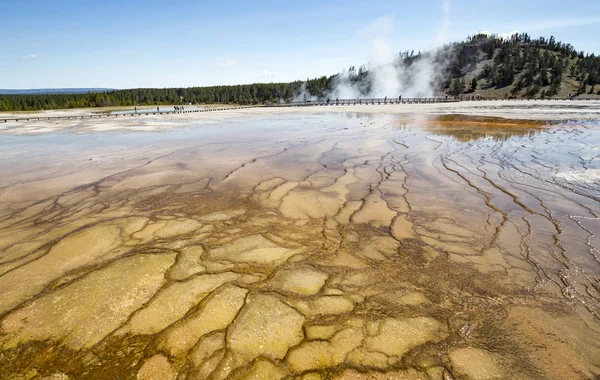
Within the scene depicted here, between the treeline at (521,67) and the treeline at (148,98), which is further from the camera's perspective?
the treeline at (148,98)

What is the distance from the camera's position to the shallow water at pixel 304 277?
112 inches

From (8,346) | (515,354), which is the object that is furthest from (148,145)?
(515,354)

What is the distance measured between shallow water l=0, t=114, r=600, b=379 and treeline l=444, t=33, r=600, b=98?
258 feet

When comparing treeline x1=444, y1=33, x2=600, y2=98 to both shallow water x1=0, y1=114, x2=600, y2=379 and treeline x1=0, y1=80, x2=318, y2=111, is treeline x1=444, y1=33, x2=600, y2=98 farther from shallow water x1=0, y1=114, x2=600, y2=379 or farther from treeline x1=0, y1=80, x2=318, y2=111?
shallow water x1=0, y1=114, x2=600, y2=379

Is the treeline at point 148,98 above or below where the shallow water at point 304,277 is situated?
above

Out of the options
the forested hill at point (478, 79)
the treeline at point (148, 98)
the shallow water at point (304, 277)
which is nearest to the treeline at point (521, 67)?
the forested hill at point (478, 79)

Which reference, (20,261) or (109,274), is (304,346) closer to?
(109,274)

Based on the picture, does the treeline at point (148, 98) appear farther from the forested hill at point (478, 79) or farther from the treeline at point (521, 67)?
the treeline at point (521, 67)

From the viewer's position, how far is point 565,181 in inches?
322

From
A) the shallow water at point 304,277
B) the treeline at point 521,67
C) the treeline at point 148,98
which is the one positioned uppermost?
the treeline at point 521,67

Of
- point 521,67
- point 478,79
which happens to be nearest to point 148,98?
point 478,79

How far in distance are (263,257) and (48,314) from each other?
2.71m

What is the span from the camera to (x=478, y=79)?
85.9 m

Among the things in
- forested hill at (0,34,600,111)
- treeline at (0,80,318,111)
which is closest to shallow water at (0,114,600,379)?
forested hill at (0,34,600,111)
